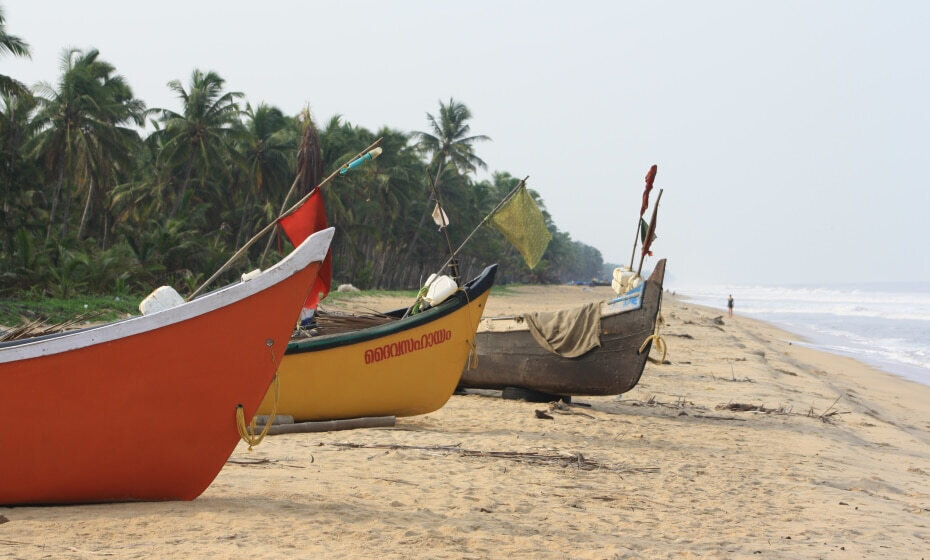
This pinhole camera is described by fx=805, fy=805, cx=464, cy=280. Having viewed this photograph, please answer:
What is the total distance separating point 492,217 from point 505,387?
86.3 inches

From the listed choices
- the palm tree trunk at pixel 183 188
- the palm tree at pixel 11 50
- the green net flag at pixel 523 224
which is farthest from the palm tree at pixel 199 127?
the green net flag at pixel 523 224

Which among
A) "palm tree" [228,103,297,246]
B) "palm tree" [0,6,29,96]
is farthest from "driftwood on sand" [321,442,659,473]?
"palm tree" [228,103,297,246]

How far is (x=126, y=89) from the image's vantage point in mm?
32750

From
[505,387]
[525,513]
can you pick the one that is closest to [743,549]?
[525,513]

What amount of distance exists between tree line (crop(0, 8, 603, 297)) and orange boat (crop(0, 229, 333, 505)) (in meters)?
13.9

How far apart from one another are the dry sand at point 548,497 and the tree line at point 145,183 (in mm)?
10866

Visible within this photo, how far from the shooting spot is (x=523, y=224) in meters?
10.3

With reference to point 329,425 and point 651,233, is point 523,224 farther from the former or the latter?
point 329,425

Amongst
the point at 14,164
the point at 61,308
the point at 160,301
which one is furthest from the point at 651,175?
the point at 14,164

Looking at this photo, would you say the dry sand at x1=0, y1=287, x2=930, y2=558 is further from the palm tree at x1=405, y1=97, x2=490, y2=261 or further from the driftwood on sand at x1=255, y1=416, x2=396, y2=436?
the palm tree at x1=405, y1=97, x2=490, y2=261

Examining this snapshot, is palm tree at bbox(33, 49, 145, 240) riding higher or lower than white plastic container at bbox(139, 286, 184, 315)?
higher

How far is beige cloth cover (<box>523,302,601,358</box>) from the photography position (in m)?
9.72

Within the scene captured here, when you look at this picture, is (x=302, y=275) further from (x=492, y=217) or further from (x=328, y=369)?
(x=492, y=217)

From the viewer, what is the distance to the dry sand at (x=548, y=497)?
13.3 ft
